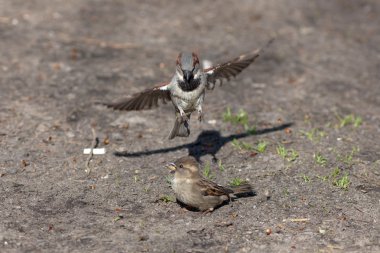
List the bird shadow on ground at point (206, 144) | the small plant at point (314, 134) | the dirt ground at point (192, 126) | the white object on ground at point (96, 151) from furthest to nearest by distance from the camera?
the small plant at point (314, 134) → the bird shadow on ground at point (206, 144) → the white object on ground at point (96, 151) → the dirt ground at point (192, 126)

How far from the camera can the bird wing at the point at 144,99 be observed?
8352 mm

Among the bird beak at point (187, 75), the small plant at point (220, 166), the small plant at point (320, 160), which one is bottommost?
the small plant at point (220, 166)

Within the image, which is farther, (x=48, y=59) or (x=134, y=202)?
(x=48, y=59)

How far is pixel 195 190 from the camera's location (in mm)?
7258

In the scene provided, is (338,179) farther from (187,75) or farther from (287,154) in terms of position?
(187,75)

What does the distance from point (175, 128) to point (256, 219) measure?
1.93 meters

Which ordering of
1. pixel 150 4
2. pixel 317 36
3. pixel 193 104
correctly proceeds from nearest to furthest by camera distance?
pixel 193 104, pixel 317 36, pixel 150 4

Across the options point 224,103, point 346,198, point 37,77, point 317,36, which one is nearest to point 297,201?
point 346,198

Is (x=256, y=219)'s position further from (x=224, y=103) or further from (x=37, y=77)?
(x=37, y=77)

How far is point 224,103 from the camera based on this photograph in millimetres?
10867

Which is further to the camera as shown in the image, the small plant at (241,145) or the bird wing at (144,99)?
the small plant at (241,145)

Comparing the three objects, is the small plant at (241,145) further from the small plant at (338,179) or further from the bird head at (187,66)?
the bird head at (187,66)

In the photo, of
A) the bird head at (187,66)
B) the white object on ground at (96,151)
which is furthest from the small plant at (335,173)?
the white object on ground at (96,151)

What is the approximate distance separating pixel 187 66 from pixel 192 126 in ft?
7.34
